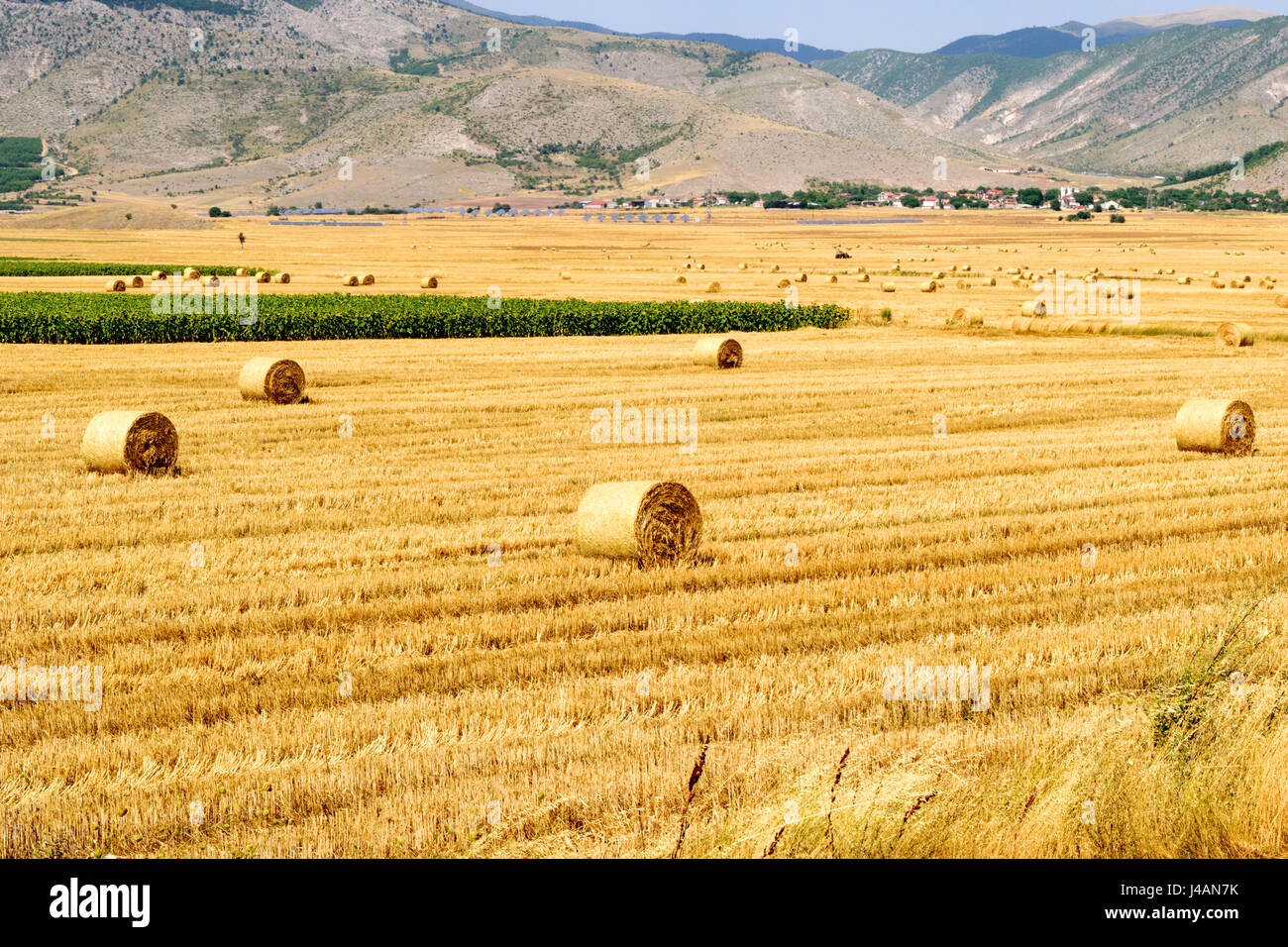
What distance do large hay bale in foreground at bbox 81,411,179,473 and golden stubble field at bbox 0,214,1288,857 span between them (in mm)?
497

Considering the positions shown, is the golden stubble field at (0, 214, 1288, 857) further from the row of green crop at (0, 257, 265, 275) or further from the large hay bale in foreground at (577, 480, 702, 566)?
the row of green crop at (0, 257, 265, 275)

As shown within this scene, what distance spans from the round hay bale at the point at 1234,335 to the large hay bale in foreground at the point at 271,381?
95.9 ft

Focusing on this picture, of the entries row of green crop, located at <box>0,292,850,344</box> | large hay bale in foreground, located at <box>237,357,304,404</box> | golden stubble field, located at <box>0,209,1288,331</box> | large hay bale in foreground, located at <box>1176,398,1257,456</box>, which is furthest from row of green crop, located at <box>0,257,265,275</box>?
large hay bale in foreground, located at <box>1176,398,1257,456</box>

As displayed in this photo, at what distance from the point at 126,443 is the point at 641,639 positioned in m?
10.9

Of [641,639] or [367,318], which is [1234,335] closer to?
[367,318]

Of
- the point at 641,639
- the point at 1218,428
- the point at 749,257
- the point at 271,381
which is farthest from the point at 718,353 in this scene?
the point at 749,257

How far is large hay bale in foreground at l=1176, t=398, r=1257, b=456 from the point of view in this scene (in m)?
21.7

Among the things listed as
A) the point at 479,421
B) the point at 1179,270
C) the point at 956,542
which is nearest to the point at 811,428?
the point at 479,421

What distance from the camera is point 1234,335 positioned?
41125 millimetres

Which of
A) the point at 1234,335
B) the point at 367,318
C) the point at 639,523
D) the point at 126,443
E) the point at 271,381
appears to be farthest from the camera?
the point at 367,318

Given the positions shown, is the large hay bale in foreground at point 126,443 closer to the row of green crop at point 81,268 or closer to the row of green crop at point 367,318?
the row of green crop at point 367,318

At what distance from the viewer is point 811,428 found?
25.7 metres

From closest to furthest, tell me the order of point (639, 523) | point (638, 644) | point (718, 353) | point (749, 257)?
point (638, 644) < point (639, 523) < point (718, 353) < point (749, 257)
